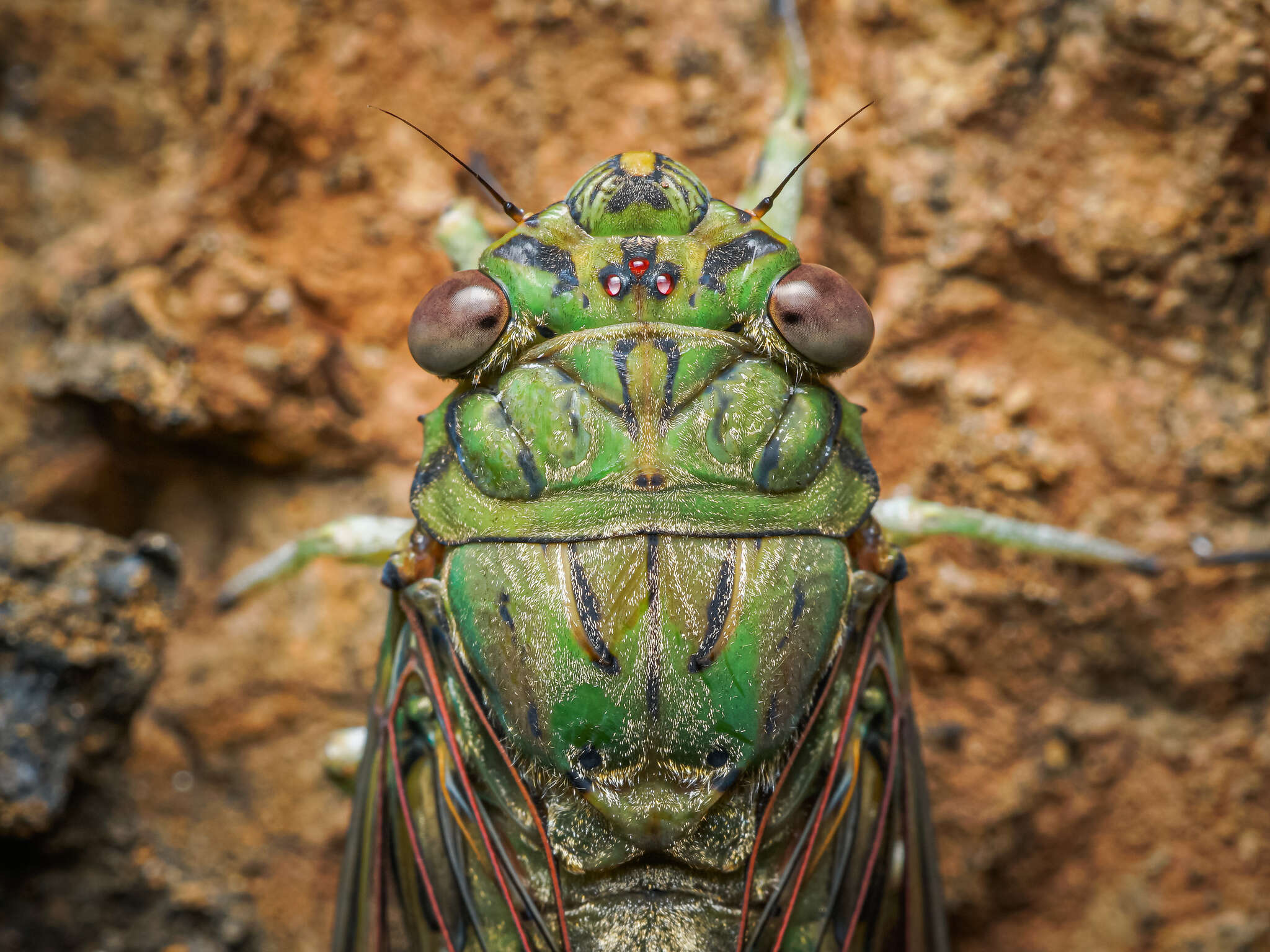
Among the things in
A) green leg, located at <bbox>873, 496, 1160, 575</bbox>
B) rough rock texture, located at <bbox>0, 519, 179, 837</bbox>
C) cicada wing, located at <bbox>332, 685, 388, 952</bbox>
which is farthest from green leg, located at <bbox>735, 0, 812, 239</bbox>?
rough rock texture, located at <bbox>0, 519, 179, 837</bbox>

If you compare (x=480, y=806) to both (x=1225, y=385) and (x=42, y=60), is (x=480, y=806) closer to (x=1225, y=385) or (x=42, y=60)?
(x=1225, y=385)

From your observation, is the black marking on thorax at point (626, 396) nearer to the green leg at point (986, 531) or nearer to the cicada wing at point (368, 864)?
the green leg at point (986, 531)

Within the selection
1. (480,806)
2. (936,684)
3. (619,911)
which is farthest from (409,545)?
(936,684)

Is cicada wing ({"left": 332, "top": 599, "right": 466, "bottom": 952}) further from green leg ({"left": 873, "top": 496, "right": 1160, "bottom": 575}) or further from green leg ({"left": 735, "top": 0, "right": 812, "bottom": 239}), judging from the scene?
green leg ({"left": 735, "top": 0, "right": 812, "bottom": 239})

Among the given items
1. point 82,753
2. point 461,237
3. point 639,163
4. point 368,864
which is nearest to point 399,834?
point 368,864

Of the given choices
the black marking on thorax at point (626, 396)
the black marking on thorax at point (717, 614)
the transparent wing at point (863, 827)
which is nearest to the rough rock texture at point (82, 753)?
the black marking on thorax at point (626, 396)
